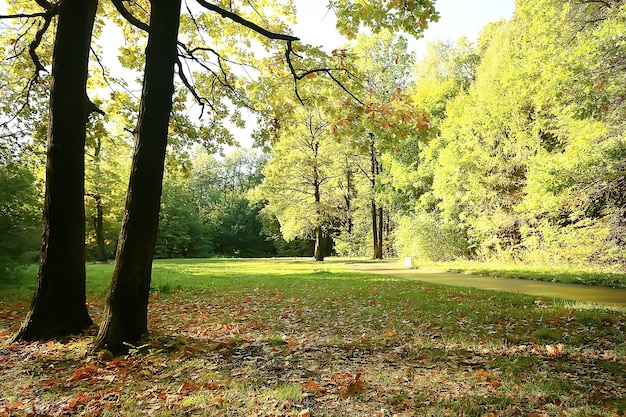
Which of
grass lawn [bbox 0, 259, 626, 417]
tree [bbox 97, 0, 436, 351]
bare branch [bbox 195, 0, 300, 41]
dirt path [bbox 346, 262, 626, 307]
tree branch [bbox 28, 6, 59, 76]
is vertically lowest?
grass lawn [bbox 0, 259, 626, 417]

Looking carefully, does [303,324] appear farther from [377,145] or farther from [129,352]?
[377,145]

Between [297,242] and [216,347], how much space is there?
41.1 metres

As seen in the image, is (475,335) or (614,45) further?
(614,45)

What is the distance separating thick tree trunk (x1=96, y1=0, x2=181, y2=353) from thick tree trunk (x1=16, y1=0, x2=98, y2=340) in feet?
3.76

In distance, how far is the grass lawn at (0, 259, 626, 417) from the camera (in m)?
2.91

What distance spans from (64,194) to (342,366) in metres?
4.14

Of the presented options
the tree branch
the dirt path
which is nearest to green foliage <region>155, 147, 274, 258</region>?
the tree branch

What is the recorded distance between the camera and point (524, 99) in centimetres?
1593

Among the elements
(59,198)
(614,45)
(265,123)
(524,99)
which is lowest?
(59,198)

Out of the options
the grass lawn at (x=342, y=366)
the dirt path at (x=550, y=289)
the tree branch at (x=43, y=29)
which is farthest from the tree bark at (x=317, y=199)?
the tree branch at (x=43, y=29)

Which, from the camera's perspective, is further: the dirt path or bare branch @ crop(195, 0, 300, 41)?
the dirt path

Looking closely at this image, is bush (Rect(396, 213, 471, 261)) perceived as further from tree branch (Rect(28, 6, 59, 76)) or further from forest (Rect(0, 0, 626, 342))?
tree branch (Rect(28, 6, 59, 76))

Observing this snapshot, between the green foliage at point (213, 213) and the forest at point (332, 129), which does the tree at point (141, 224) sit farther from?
the green foliage at point (213, 213)

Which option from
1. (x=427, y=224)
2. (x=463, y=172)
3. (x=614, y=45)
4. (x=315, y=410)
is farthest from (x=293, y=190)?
(x=315, y=410)
